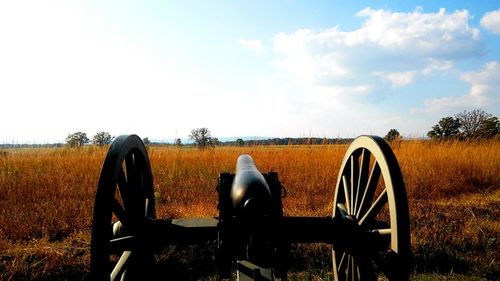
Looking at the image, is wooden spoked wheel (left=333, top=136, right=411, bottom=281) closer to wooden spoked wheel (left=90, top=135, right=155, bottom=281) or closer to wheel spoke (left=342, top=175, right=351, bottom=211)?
wheel spoke (left=342, top=175, right=351, bottom=211)

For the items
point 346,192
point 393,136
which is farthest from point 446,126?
point 346,192

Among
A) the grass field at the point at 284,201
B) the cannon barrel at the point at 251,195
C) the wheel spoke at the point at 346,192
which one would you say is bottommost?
the grass field at the point at 284,201

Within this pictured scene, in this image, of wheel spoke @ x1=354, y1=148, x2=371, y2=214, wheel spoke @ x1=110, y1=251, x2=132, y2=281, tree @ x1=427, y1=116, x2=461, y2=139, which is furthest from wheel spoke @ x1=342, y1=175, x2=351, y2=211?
tree @ x1=427, y1=116, x2=461, y2=139

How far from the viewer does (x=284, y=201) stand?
17.1 ft

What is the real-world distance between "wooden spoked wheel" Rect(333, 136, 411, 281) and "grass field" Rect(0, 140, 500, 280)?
848 mm

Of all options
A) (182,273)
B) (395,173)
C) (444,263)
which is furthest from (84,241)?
(444,263)

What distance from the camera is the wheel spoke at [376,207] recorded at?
1926mm

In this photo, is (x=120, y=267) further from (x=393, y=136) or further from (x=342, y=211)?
(x=393, y=136)

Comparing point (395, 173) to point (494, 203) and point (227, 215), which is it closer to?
point (227, 215)

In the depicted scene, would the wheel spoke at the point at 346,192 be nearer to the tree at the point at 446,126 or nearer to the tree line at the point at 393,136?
the tree line at the point at 393,136

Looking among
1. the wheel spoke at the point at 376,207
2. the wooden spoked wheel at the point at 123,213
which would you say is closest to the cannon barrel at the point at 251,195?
the wooden spoked wheel at the point at 123,213

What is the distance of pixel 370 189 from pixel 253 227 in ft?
2.86

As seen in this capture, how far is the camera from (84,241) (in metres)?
3.40

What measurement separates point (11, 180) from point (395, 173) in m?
6.03
